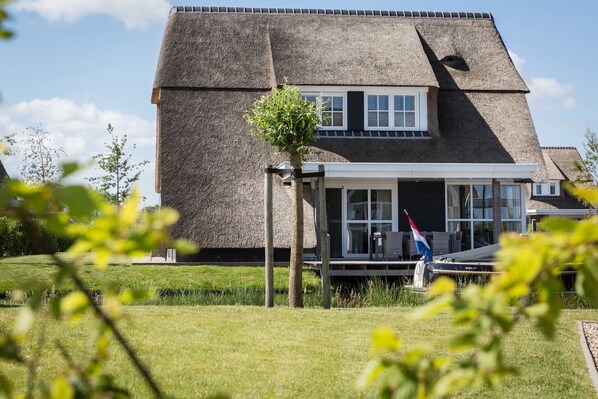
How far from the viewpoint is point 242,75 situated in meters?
21.4

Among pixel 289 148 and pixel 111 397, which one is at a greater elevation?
pixel 289 148

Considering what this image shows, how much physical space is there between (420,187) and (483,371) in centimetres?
1932

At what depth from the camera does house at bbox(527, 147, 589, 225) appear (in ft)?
144

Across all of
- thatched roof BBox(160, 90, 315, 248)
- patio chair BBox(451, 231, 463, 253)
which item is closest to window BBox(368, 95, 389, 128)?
thatched roof BBox(160, 90, 315, 248)

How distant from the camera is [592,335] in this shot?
29.1 ft

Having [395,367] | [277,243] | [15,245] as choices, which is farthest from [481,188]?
[395,367]

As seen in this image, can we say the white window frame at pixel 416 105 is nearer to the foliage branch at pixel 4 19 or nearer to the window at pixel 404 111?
the window at pixel 404 111

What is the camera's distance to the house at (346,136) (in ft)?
63.4

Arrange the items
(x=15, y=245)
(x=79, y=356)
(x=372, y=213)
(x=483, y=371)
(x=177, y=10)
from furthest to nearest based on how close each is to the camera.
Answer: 1. (x=15, y=245)
2. (x=177, y=10)
3. (x=372, y=213)
4. (x=79, y=356)
5. (x=483, y=371)

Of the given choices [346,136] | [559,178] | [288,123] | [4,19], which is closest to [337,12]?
[346,136]

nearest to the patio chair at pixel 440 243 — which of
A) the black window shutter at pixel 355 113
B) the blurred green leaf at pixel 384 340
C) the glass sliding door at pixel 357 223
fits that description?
the glass sliding door at pixel 357 223

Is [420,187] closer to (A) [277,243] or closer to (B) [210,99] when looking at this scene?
(A) [277,243]

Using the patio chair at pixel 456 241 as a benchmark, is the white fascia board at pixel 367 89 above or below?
above

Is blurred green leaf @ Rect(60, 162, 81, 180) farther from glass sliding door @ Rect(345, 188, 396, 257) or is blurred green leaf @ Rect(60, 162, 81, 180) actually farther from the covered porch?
glass sliding door @ Rect(345, 188, 396, 257)
